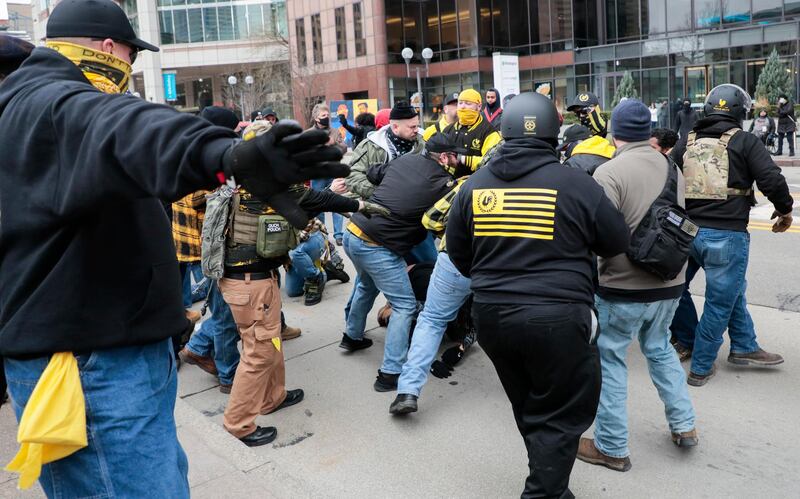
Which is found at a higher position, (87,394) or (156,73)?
(156,73)

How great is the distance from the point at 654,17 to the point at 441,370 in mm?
37839

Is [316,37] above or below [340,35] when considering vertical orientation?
above

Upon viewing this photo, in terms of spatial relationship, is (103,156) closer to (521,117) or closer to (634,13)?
(521,117)

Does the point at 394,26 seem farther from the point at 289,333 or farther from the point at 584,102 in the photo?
the point at 289,333

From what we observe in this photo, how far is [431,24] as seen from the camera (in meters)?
46.2

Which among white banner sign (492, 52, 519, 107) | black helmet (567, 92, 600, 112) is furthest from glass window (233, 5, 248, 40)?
black helmet (567, 92, 600, 112)

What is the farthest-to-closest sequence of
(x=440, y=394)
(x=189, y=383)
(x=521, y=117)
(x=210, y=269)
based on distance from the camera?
1. (x=189, y=383)
2. (x=440, y=394)
3. (x=210, y=269)
4. (x=521, y=117)

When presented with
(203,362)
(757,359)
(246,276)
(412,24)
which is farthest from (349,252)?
(412,24)

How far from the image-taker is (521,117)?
3.44 metres

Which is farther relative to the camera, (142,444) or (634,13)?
(634,13)

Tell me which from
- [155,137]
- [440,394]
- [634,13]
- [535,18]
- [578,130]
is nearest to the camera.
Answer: [155,137]

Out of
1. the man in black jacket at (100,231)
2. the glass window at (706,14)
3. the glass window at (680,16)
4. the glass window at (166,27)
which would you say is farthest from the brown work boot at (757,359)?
the glass window at (166,27)

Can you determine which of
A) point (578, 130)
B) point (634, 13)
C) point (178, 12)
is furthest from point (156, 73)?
point (578, 130)

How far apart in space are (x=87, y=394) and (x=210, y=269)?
2.41 meters
